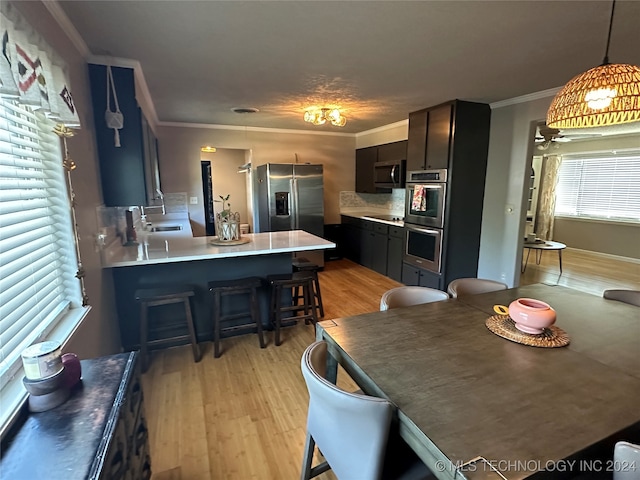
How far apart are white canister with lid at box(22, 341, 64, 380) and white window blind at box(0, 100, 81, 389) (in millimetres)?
147

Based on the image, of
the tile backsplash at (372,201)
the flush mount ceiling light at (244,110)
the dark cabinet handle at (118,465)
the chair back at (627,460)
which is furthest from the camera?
the tile backsplash at (372,201)

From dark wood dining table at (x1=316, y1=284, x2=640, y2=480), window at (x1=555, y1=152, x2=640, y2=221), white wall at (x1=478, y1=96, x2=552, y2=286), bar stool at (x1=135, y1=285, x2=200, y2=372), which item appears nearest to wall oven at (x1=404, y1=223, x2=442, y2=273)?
white wall at (x1=478, y1=96, x2=552, y2=286)

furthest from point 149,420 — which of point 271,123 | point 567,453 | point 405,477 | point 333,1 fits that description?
point 271,123

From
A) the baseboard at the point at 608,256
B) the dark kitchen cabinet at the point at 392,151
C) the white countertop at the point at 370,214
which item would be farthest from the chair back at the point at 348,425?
the baseboard at the point at 608,256

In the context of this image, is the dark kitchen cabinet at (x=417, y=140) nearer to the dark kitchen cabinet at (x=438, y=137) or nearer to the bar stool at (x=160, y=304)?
the dark kitchen cabinet at (x=438, y=137)

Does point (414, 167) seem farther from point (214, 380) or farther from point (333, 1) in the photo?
point (214, 380)

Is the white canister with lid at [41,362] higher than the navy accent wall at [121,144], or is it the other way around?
the navy accent wall at [121,144]

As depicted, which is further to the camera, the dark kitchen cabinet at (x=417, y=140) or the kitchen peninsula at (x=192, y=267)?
the dark kitchen cabinet at (x=417, y=140)

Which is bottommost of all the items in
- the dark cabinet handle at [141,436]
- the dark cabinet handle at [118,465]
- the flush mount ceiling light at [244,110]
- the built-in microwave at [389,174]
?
the dark cabinet handle at [141,436]

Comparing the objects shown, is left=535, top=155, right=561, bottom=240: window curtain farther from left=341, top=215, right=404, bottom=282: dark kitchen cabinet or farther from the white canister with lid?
the white canister with lid

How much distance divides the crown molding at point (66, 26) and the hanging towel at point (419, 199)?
3446 mm

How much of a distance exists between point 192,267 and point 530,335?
8.21 feet

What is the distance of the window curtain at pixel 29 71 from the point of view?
98 cm

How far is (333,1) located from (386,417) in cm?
184
